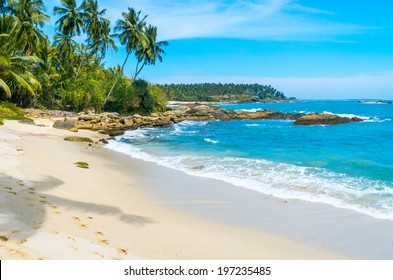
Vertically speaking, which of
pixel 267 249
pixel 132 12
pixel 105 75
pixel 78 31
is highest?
pixel 132 12

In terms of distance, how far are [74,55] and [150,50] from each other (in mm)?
13342

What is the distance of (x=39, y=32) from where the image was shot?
36906mm

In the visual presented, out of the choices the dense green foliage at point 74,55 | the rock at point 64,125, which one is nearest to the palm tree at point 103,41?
the dense green foliage at point 74,55

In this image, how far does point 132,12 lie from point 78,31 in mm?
7850

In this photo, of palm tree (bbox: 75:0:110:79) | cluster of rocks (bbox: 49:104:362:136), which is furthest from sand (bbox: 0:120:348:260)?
palm tree (bbox: 75:0:110:79)

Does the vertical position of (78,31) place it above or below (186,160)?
above

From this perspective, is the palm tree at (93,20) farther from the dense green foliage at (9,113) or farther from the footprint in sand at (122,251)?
the footprint in sand at (122,251)

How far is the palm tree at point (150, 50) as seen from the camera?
4875 centimetres

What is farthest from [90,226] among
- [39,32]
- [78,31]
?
[78,31]

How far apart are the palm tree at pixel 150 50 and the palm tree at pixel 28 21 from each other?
1452cm

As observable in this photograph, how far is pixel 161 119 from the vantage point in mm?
45719

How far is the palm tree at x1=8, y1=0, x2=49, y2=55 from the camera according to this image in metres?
35.2
